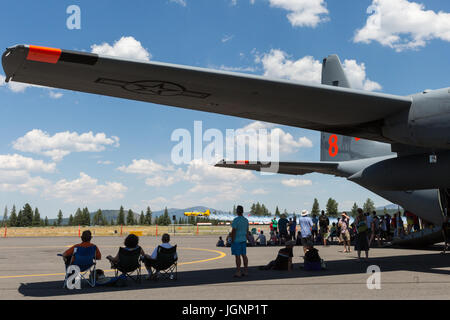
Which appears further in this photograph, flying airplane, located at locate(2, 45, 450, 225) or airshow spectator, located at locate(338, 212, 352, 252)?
airshow spectator, located at locate(338, 212, 352, 252)

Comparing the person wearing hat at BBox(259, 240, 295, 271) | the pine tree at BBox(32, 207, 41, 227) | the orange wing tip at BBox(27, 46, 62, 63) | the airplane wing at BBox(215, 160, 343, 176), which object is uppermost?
the orange wing tip at BBox(27, 46, 62, 63)

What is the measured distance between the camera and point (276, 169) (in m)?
18.3

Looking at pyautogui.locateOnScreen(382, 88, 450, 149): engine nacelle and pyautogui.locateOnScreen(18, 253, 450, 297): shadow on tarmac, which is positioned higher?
pyautogui.locateOnScreen(382, 88, 450, 149): engine nacelle

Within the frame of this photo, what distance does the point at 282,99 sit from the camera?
962cm

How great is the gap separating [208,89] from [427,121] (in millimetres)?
5207

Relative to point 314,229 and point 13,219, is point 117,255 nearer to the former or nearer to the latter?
point 314,229

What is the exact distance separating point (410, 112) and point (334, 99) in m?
1.94

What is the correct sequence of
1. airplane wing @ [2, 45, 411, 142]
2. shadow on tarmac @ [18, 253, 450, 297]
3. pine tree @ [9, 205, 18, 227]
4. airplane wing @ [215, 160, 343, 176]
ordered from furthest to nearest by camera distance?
pine tree @ [9, 205, 18, 227] < airplane wing @ [215, 160, 343, 176] < shadow on tarmac @ [18, 253, 450, 297] < airplane wing @ [2, 45, 411, 142]

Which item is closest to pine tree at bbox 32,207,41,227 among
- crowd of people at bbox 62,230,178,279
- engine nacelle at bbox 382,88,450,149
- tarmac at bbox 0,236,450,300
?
tarmac at bbox 0,236,450,300

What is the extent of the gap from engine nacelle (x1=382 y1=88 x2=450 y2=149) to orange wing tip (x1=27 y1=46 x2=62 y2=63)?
26.0 feet

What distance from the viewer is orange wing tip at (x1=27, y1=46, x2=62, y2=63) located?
6443 millimetres

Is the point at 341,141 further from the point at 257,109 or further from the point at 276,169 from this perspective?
the point at 257,109

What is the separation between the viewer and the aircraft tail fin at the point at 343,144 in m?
18.2

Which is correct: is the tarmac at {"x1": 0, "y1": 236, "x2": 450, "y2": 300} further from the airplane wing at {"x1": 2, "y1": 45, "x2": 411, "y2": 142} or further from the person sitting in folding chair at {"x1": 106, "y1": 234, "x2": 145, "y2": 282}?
the airplane wing at {"x1": 2, "y1": 45, "x2": 411, "y2": 142}
